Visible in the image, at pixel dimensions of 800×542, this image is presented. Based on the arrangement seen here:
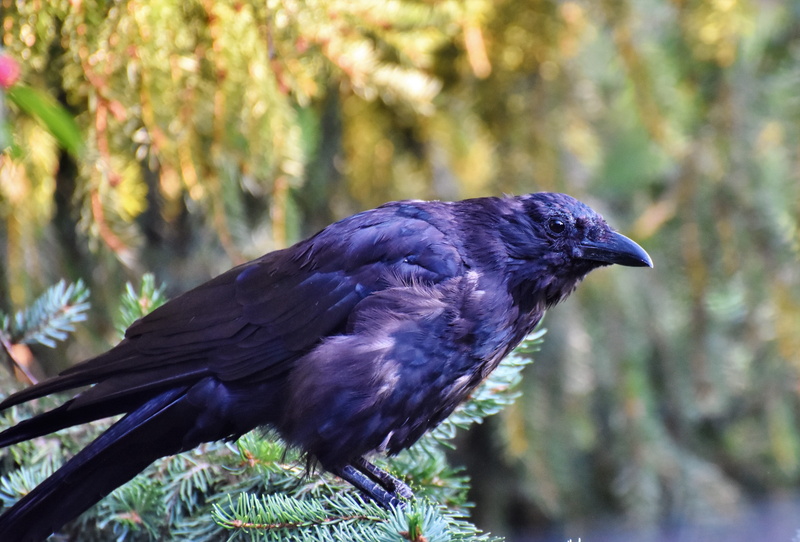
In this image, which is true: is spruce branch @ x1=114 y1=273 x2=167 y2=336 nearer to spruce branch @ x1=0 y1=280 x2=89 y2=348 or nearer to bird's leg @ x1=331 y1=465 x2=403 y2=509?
spruce branch @ x1=0 y1=280 x2=89 y2=348

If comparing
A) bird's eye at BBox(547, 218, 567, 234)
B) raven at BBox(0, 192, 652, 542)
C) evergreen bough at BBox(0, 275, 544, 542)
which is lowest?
evergreen bough at BBox(0, 275, 544, 542)

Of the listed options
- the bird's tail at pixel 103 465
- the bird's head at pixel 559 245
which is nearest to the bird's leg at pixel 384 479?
the bird's tail at pixel 103 465

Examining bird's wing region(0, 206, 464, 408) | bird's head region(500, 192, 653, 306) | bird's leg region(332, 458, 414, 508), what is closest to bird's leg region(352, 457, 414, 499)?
bird's leg region(332, 458, 414, 508)

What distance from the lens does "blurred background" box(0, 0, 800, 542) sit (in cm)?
233

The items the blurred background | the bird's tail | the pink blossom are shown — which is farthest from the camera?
the blurred background

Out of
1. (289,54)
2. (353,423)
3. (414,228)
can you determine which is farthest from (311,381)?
(289,54)

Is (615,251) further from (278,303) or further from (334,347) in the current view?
(278,303)

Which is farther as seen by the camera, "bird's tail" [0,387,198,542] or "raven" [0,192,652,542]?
"raven" [0,192,652,542]

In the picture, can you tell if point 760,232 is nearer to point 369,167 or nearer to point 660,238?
point 660,238

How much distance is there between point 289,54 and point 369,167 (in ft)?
4.10

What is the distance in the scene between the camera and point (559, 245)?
7.94 feet

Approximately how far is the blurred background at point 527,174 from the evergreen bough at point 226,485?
1.62 ft

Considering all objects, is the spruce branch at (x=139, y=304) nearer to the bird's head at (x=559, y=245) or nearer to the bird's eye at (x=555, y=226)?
the bird's head at (x=559, y=245)

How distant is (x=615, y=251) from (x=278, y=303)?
101cm
